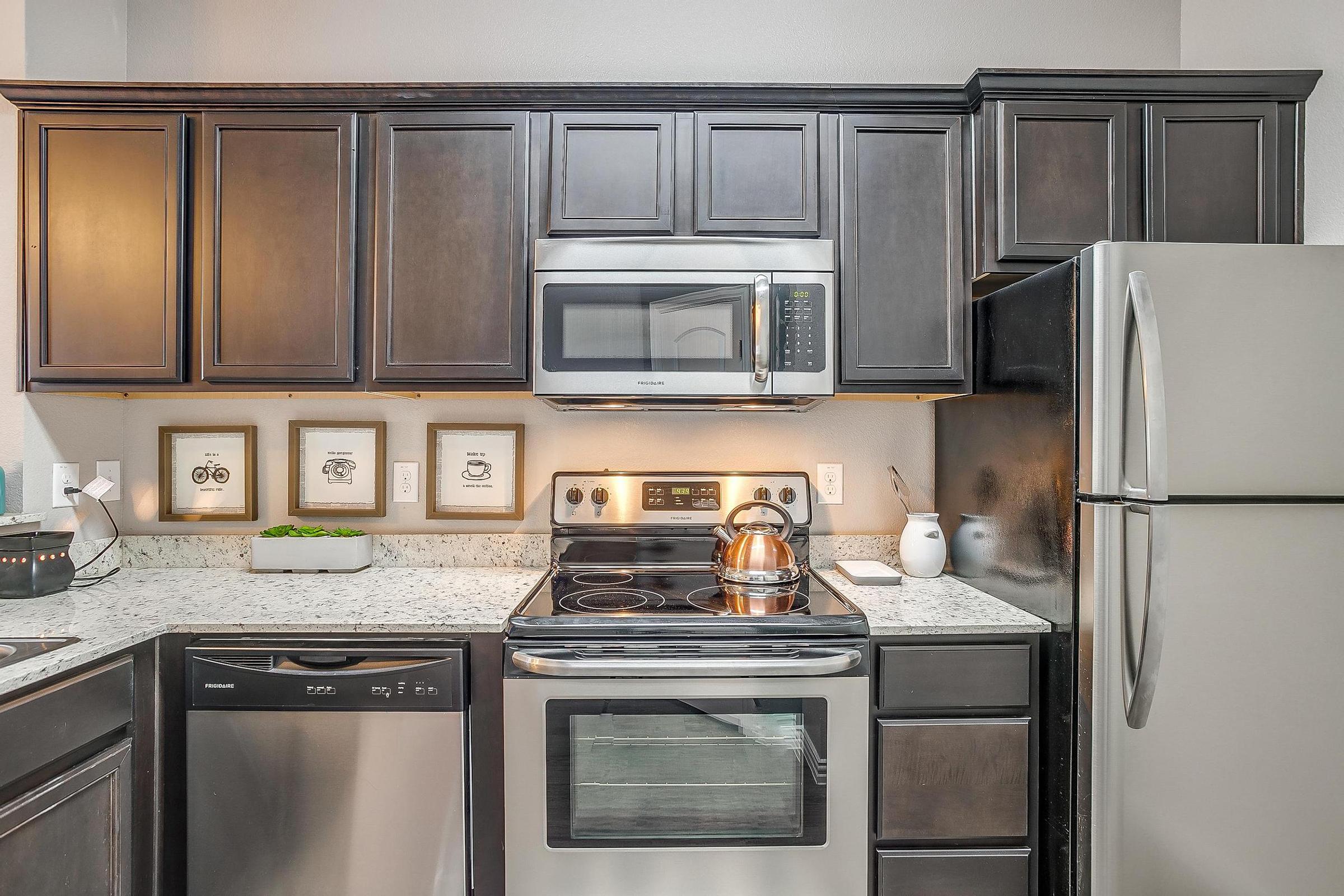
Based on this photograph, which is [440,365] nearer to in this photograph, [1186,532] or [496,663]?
[496,663]

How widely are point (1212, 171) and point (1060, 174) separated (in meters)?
0.40

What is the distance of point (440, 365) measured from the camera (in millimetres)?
1825

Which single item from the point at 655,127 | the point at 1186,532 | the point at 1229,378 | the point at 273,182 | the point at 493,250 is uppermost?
the point at 655,127

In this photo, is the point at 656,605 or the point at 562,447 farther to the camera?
the point at 562,447

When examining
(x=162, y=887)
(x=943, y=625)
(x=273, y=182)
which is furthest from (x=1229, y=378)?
(x=162, y=887)

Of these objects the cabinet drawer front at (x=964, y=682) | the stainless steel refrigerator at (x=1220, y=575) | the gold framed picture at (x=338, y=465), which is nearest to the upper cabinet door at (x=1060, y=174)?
the stainless steel refrigerator at (x=1220, y=575)

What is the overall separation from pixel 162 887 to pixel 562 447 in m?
1.41

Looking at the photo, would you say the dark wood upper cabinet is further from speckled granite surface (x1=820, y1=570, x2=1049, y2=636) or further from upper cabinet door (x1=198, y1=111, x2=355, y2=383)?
upper cabinet door (x1=198, y1=111, x2=355, y2=383)

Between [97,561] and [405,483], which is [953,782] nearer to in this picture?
[405,483]

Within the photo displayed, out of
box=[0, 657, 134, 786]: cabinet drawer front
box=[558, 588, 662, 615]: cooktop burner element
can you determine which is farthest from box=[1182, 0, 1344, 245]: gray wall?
box=[0, 657, 134, 786]: cabinet drawer front

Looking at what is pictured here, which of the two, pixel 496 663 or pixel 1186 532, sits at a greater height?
pixel 1186 532

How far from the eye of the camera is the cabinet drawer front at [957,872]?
1.50 meters

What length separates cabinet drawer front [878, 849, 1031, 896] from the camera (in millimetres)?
1499

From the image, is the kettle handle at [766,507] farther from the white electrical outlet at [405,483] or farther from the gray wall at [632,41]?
Result: the gray wall at [632,41]
